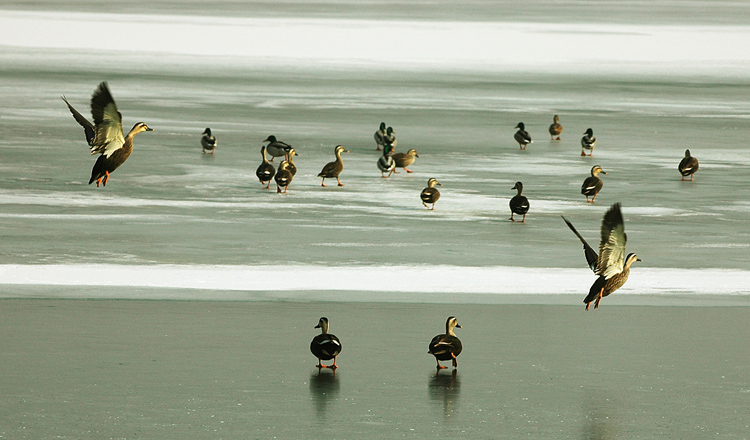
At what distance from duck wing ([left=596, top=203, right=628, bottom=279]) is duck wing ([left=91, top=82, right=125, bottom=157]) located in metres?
4.08

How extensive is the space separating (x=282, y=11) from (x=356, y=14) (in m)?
4.98

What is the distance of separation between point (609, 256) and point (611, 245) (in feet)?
0.52

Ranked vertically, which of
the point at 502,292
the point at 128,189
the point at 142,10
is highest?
the point at 142,10

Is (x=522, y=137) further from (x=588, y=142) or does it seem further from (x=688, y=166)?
(x=688, y=166)

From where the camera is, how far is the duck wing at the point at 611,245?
9242 millimetres

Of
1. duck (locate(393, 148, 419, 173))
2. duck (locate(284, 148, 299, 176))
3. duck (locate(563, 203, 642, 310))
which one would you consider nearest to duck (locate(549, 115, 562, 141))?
duck (locate(393, 148, 419, 173))

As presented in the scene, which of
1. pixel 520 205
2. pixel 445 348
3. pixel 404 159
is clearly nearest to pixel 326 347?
pixel 445 348

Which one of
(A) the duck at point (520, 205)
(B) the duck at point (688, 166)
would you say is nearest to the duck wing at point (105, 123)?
(A) the duck at point (520, 205)

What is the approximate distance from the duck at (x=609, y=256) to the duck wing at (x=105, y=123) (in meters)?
3.87

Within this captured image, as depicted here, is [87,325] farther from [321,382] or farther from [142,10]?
[142,10]

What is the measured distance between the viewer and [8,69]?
40.0 metres

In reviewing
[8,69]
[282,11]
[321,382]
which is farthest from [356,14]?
[321,382]

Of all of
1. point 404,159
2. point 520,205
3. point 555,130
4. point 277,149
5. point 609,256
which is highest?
point 555,130

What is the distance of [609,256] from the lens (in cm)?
974
